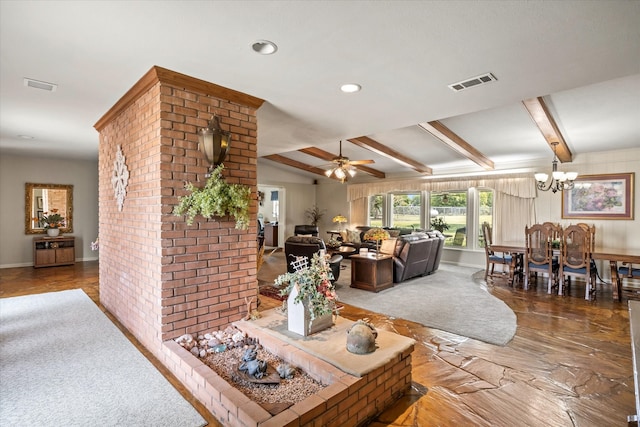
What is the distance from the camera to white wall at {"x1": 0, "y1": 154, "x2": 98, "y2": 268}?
23.1 feet

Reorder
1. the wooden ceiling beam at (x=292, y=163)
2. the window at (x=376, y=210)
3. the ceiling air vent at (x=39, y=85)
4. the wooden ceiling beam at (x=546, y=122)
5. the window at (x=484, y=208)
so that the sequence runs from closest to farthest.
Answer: the ceiling air vent at (x=39, y=85) → the wooden ceiling beam at (x=546, y=122) → the window at (x=484, y=208) → the wooden ceiling beam at (x=292, y=163) → the window at (x=376, y=210)

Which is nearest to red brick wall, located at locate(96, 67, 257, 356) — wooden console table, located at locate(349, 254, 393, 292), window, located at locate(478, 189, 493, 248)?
wooden console table, located at locate(349, 254, 393, 292)

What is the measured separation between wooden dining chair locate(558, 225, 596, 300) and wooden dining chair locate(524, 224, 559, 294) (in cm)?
20

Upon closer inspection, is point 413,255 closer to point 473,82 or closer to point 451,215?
point 451,215

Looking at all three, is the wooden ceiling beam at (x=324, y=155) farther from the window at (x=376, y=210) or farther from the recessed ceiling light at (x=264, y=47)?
the recessed ceiling light at (x=264, y=47)

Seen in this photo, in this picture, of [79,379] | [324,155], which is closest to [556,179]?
[324,155]

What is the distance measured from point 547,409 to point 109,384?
10.2 ft

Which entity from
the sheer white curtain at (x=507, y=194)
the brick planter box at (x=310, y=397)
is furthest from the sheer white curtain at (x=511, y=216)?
the brick planter box at (x=310, y=397)

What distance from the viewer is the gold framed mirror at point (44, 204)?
7270 millimetres

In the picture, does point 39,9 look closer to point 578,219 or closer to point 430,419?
point 430,419

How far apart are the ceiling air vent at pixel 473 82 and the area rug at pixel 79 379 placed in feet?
10.3

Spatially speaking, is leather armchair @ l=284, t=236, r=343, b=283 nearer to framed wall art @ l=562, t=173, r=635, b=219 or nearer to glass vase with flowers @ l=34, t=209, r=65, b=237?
framed wall art @ l=562, t=173, r=635, b=219

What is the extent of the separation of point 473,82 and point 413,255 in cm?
389

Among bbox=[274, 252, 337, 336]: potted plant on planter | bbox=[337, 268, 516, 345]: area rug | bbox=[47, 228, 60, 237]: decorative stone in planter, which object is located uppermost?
bbox=[47, 228, 60, 237]: decorative stone in planter
